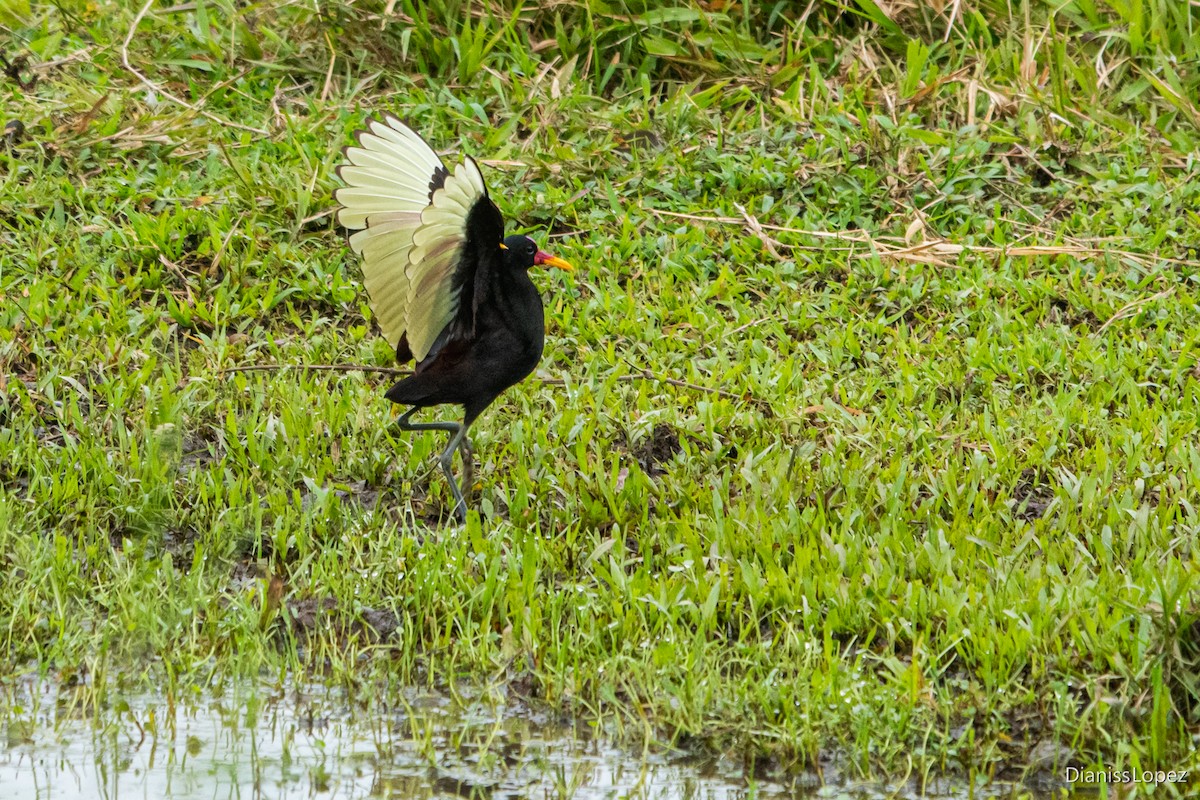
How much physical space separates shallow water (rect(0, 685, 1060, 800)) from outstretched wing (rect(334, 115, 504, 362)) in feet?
4.31

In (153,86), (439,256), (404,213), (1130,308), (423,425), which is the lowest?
(1130,308)

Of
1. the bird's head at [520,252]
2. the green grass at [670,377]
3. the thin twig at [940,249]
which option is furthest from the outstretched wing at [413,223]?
the thin twig at [940,249]

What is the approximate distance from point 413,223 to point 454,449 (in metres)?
0.77

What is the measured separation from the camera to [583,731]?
12.1 feet

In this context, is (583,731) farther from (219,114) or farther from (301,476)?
(219,114)

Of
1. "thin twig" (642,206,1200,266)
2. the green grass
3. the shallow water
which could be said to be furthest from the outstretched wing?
"thin twig" (642,206,1200,266)

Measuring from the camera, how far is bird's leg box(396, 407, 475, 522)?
188 inches

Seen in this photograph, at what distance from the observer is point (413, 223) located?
4488 millimetres

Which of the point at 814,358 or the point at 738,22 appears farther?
the point at 738,22

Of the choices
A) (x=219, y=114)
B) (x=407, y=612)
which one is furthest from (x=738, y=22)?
(x=407, y=612)

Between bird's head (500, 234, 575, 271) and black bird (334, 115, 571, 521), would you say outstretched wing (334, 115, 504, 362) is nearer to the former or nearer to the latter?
black bird (334, 115, 571, 521)

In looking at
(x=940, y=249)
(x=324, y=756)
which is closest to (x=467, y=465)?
(x=324, y=756)

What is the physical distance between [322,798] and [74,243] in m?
3.84

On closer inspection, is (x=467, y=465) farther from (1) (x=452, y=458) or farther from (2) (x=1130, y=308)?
(2) (x=1130, y=308)
